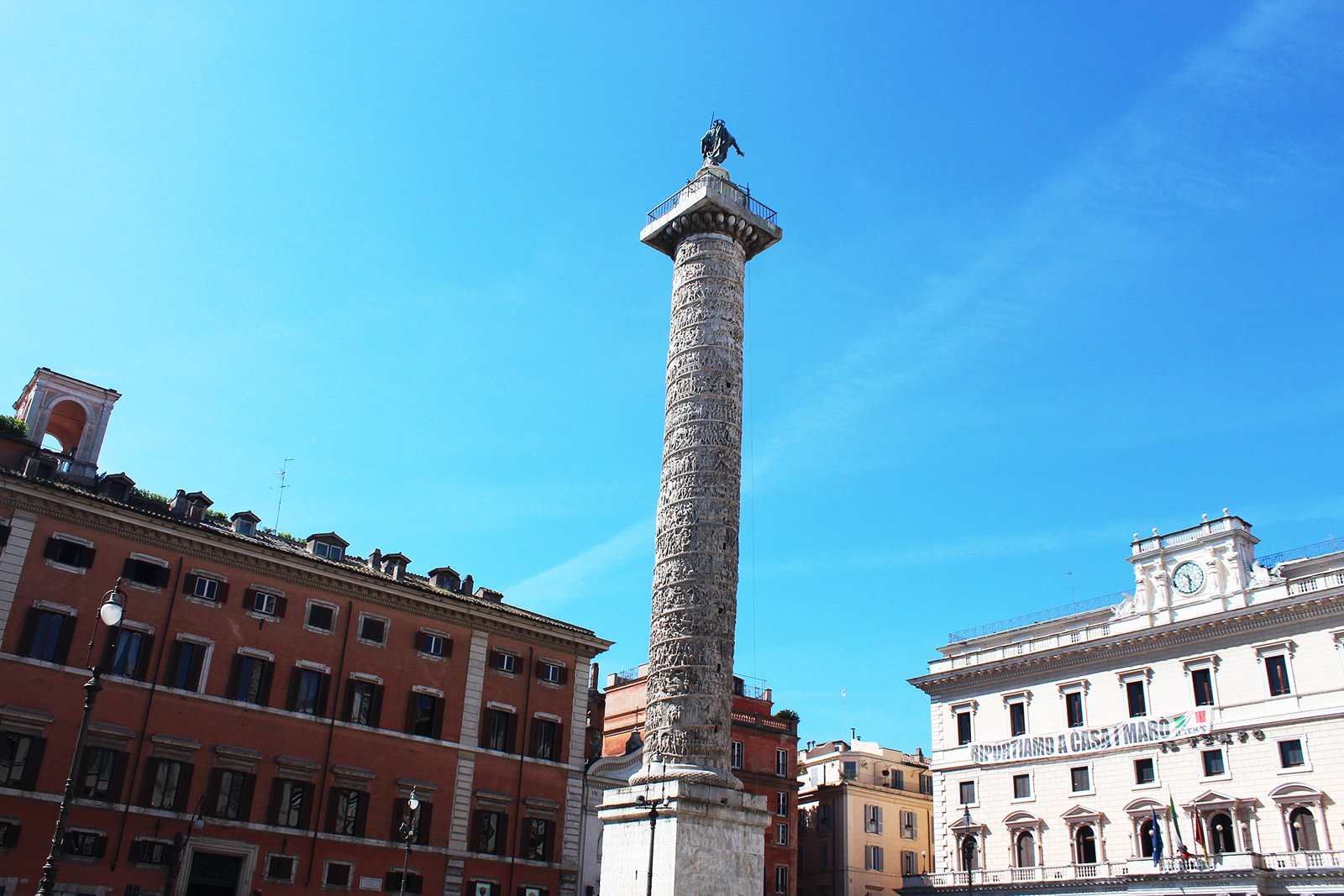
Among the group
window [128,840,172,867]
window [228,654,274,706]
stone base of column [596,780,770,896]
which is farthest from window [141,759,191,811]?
stone base of column [596,780,770,896]

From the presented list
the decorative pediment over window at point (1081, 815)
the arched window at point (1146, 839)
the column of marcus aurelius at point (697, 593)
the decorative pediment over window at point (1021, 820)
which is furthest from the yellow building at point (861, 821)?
the column of marcus aurelius at point (697, 593)

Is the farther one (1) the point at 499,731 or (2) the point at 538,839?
(1) the point at 499,731

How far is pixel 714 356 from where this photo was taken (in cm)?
2128

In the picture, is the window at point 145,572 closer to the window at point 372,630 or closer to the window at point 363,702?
the window at point 372,630

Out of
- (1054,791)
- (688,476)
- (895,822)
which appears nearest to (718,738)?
(688,476)

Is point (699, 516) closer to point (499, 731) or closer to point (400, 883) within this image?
point (499, 731)

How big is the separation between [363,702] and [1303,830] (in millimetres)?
23617

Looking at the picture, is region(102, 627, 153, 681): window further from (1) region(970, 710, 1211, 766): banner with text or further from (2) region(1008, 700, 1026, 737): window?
(2) region(1008, 700, 1026, 737): window

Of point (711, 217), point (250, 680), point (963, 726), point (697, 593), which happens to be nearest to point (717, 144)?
point (711, 217)

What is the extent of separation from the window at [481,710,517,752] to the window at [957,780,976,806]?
15.4 m

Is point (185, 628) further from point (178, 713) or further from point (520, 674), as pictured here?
point (520, 674)

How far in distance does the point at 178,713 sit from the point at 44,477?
242 inches

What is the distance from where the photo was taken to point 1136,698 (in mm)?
32906

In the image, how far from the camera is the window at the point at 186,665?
998 inches
